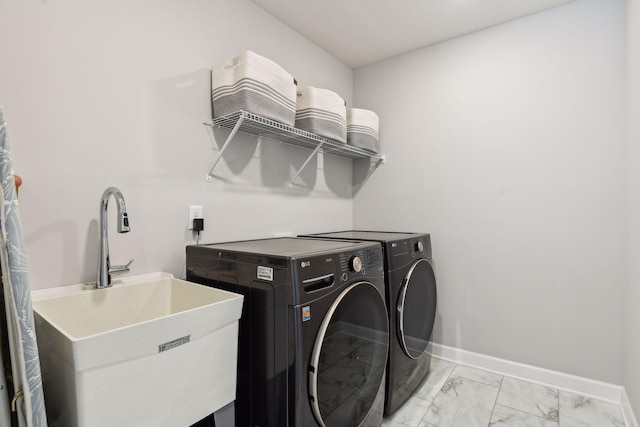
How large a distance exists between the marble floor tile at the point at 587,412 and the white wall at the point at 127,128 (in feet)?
6.45

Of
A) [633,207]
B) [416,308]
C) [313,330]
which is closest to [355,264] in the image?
[313,330]

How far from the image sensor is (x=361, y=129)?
2.46 meters

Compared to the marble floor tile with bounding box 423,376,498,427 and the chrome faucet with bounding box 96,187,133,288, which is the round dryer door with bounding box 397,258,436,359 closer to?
the marble floor tile with bounding box 423,376,498,427

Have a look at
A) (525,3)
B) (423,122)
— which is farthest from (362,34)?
(525,3)

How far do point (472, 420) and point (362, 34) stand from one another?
2535 millimetres

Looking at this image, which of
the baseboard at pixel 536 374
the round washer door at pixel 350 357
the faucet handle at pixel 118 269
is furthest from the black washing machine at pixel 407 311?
the faucet handle at pixel 118 269

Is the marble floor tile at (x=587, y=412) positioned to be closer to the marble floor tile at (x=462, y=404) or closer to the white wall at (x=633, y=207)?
the white wall at (x=633, y=207)

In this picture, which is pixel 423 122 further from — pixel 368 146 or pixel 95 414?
pixel 95 414

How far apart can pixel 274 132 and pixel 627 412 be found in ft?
8.04

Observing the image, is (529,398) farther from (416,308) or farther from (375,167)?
(375,167)

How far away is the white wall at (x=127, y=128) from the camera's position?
1.18 metres

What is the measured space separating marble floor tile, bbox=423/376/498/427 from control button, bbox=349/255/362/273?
3.28 ft

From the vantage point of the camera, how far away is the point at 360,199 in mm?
2902

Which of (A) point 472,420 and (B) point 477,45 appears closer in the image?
(A) point 472,420
